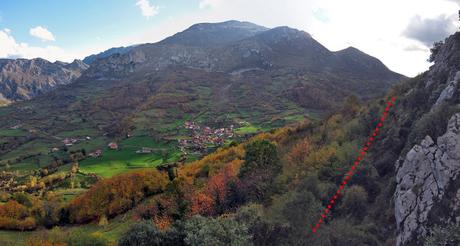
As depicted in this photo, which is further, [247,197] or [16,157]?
[16,157]

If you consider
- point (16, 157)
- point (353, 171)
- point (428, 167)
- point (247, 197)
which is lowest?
point (16, 157)

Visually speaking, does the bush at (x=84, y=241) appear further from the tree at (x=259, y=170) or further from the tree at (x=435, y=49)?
the tree at (x=435, y=49)

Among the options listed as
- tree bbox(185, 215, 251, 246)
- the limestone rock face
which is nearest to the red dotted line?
the limestone rock face

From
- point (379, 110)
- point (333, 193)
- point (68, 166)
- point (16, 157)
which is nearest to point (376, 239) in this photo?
point (333, 193)

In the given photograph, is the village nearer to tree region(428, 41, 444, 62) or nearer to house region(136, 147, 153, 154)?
house region(136, 147, 153, 154)

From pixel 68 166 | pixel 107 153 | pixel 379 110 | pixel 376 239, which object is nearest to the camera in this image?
pixel 376 239

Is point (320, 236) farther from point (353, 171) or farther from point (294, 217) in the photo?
point (353, 171)
